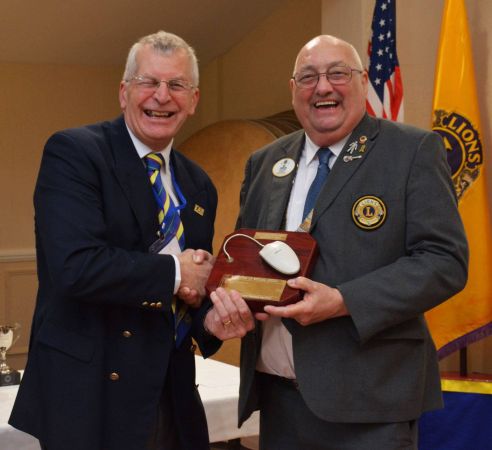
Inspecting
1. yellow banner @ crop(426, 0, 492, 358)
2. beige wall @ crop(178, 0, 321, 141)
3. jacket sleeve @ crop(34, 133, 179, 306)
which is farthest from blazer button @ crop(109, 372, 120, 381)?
beige wall @ crop(178, 0, 321, 141)

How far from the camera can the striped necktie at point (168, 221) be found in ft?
8.32

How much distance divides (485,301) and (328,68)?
7.95ft

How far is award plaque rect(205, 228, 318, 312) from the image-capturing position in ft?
7.58

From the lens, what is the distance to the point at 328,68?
2.64 metres

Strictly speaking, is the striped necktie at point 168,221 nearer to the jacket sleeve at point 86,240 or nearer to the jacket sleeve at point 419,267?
the jacket sleeve at point 86,240

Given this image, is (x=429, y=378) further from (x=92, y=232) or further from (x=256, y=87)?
(x=256, y=87)

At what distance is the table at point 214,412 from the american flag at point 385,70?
6.00 feet

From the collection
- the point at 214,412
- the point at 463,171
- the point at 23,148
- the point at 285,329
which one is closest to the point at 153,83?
the point at 285,329

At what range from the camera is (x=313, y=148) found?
8.95 ft

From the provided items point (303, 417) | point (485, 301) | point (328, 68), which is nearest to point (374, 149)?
point (328, 68)

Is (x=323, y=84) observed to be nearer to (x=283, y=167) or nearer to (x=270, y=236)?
(x=283, y=167)

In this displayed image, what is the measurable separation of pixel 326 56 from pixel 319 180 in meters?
0.40

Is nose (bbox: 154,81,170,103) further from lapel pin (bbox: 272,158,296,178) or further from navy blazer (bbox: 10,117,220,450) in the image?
lapel pin (bbox: 272,158,296,178)

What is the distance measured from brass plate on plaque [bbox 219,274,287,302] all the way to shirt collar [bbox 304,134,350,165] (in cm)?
54
